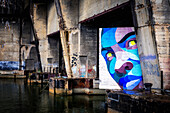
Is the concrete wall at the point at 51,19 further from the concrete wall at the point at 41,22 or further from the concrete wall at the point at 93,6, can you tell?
the concrete wall at the point at 93,6

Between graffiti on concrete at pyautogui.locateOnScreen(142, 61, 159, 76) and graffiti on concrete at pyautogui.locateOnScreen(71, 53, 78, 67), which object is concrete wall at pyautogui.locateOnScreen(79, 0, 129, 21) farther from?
graffiti on concrete at pyautogui.locateOnScreen(142, 61, 159, 76)

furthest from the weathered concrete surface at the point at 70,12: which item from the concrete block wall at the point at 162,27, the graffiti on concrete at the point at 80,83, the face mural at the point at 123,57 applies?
the concrete block wall at the point at 162,27

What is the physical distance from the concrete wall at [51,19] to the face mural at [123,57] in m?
11.4

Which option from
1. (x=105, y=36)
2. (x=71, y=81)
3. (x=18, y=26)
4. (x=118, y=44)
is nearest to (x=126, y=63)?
(x=118, y=44)

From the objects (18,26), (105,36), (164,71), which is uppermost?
(18,26)

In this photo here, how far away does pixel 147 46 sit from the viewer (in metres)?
13.2

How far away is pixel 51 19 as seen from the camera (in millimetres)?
29625

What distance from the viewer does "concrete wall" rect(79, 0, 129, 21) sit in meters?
17.0

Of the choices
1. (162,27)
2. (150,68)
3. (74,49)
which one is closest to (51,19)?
(74,49)

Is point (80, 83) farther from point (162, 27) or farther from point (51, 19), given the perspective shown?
point (51, 19)

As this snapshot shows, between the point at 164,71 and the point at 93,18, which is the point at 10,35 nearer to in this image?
the point at 93,18

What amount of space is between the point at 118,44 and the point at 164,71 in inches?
220

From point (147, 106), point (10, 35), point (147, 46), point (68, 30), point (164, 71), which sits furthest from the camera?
point (10, 35)

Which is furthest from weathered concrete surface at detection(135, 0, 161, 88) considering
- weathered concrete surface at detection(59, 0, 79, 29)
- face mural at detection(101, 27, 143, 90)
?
weathered concrete surface at detection(59, 0, 79, 29)
